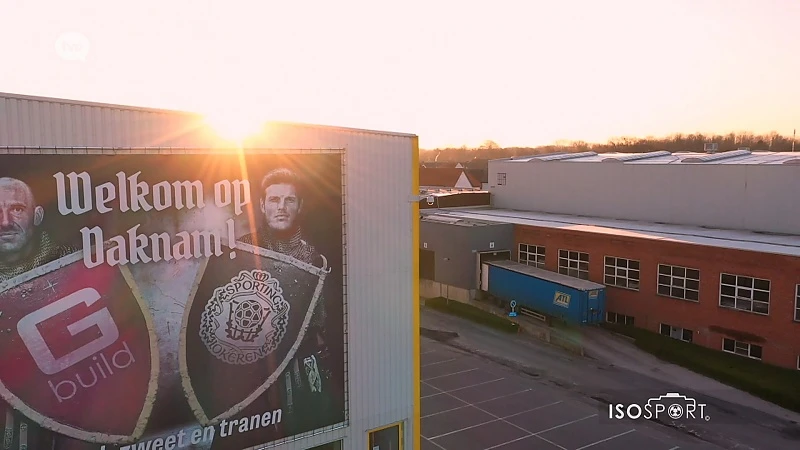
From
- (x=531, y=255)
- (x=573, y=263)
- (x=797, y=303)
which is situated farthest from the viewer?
(x=531, y=255)

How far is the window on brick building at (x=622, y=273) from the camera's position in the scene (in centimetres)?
3469

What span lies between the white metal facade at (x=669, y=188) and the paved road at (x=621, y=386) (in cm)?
1343

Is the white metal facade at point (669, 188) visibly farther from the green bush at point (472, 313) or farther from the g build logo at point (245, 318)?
the g build logo at point (245, 318)

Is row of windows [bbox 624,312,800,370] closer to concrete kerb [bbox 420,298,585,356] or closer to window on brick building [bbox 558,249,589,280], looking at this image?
concrete kerb [bbox 420,298,585,356]

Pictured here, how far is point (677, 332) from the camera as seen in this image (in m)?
32.6

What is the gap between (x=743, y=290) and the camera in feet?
97.9

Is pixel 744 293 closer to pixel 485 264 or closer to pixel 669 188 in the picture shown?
pixel 669 188

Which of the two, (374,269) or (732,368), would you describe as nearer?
(374,269)

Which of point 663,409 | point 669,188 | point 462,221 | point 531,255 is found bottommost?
point 663,409

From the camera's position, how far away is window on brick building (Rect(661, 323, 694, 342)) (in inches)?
1262

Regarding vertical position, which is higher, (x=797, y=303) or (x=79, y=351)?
(x=79, y=351)

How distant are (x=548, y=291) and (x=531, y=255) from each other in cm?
636

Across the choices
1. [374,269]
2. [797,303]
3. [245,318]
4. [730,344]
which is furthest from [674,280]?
[245,318]

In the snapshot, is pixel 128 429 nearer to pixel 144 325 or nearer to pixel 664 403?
pixel 144 325
